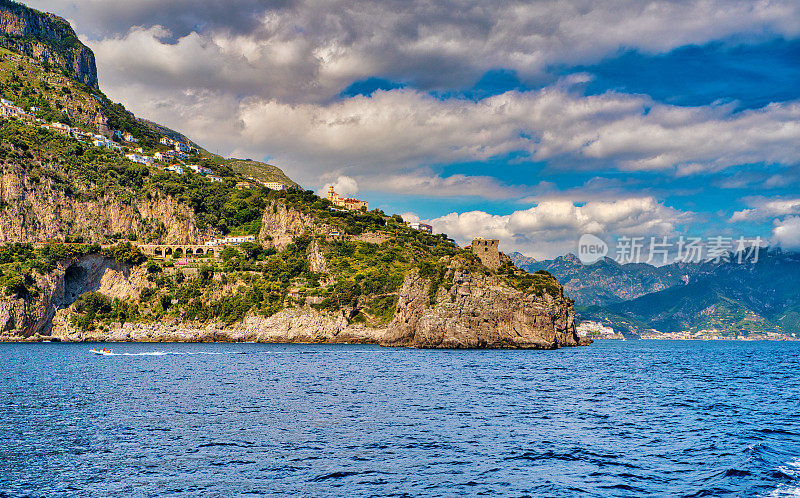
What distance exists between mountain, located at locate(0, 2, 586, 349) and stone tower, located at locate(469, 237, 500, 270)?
362cm

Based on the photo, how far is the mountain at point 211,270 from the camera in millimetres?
108812

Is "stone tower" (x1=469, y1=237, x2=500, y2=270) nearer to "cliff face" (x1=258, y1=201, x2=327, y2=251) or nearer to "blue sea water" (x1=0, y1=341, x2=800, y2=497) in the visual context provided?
"cliff face" (x1=258, y1=201, x2=327, y2=251)

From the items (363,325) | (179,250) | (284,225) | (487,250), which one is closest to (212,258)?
(179,250)

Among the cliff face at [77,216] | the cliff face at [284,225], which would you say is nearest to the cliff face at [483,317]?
the cliff face at [284,225]

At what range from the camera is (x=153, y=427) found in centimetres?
2906

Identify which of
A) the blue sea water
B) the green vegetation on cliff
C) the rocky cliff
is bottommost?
the blue sea water

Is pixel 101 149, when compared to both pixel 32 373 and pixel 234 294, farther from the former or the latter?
pixel 32 373

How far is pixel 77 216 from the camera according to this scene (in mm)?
155375

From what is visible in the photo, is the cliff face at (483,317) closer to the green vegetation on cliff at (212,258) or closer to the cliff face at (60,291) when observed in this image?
the green vegetation on cliff at (212,258)

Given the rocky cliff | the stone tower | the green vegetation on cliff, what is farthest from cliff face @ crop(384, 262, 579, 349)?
the stone tower

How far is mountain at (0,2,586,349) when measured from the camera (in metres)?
109

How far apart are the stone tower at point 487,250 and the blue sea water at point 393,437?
245 ft

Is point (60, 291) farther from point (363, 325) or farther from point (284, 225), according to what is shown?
point (363, 325)

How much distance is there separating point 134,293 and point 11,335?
25522 millimetres
